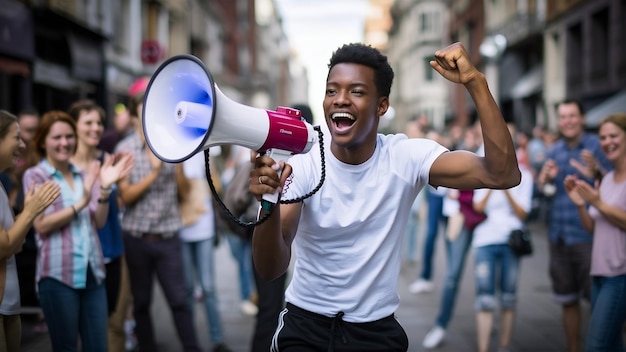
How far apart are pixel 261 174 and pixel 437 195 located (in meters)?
6.57

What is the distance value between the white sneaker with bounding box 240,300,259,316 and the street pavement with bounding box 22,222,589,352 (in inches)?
2.7

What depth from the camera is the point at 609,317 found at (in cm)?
444

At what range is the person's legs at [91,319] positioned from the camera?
4309mm

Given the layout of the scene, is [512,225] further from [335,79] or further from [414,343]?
[335,79]

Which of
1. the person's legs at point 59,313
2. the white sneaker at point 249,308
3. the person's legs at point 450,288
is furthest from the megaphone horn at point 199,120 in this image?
the white sneaker at point 249,308

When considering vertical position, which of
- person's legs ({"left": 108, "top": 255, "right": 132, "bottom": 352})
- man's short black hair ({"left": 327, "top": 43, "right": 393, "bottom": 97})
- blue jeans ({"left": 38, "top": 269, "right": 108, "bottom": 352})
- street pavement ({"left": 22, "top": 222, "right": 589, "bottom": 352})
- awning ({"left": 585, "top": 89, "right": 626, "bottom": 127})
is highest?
awning ({"left": 585, "top": 89, "right": 626, "bottom": 127})

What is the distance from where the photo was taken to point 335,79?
287 centimetres

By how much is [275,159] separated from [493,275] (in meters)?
3.84

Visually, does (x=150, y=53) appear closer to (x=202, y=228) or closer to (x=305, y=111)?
(x=202, y=228)

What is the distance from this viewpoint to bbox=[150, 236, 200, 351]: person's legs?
5285mm

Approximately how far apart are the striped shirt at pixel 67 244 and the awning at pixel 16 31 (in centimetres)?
769

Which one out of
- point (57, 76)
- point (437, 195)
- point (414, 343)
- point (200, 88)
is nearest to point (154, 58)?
point (57, 76)

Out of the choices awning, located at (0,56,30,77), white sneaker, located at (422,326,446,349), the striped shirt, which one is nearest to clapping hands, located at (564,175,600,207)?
white sneaker, located at (422,326,446,349)

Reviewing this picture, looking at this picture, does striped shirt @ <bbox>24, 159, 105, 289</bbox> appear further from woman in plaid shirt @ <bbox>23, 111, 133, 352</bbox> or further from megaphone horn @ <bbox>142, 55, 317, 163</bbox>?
megaphone horn @ <bbox>142, 55, 317, 163</bbox>
